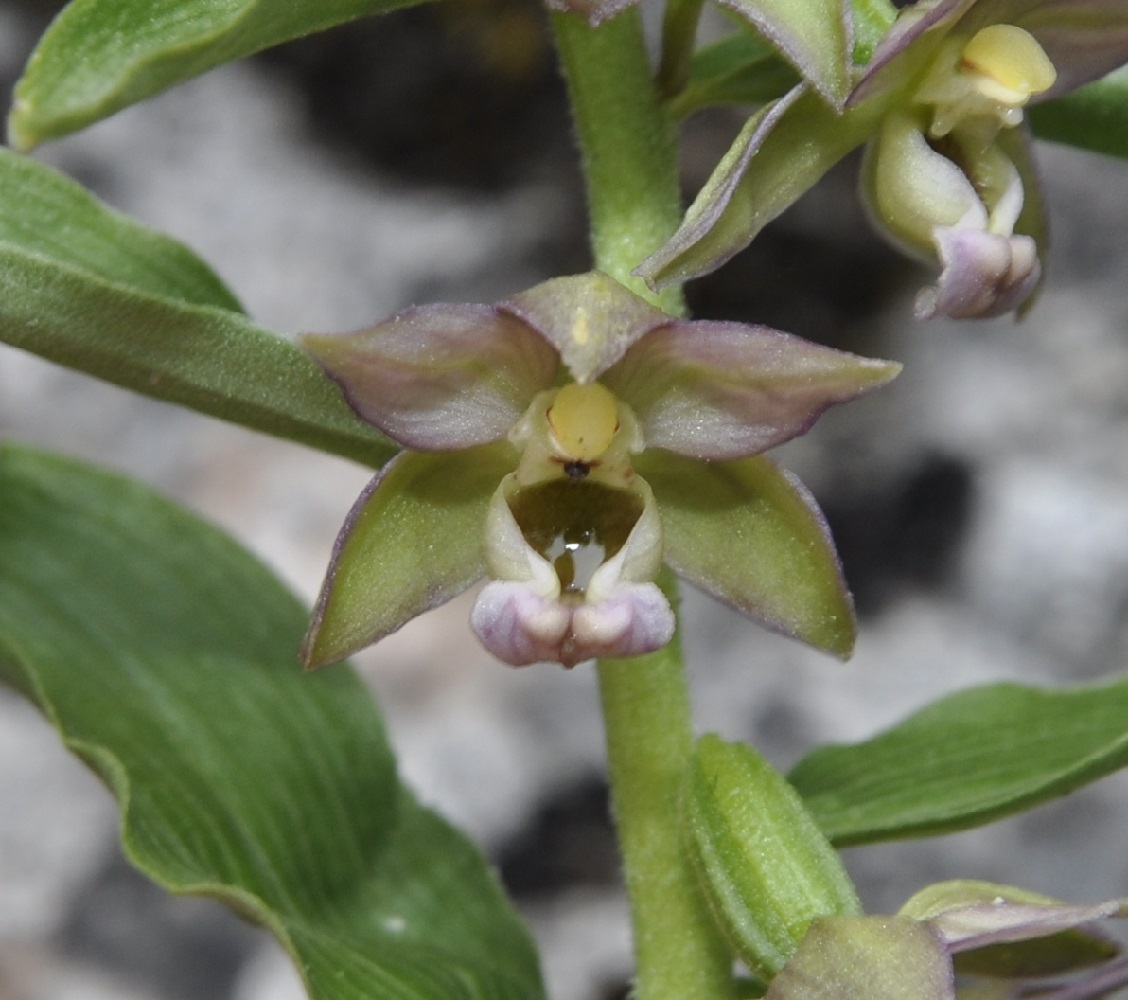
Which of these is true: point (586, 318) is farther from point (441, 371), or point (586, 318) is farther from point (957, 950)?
point (957, 950)

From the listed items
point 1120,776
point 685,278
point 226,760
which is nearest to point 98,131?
point 226,760

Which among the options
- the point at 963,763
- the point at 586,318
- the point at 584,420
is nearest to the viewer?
the point at 586,318

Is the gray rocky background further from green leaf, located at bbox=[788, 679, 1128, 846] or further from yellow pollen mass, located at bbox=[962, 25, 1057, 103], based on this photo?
yellow pollen mass, located at bbox=[962, 25, 1057, 103]

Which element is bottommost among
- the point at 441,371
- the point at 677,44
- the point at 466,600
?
the point at 441,371

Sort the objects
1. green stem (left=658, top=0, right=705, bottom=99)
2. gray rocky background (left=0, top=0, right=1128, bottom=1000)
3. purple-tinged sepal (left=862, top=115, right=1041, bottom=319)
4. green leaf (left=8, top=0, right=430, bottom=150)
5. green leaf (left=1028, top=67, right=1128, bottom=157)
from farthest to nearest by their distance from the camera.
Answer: gray rocky background (left=0, top=0, right=1128, bottom=1000) → green leaf (left=1028, top=67, right=1128, bottom=157) → green stem (left=658, top=0, right=705, bottom=99) → purple-tinged sepal (left=862, top=115, right=1041, bottom=319) → green leaf (left=8, top=0, right=430, bottom=150)

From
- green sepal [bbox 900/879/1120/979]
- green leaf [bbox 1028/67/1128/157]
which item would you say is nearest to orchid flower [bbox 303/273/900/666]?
green sepal [bbox 900/879/1120/979]

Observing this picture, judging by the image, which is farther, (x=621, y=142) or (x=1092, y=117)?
(x=1092, y=117)

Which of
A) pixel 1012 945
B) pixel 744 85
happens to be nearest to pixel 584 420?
pixel 744 85

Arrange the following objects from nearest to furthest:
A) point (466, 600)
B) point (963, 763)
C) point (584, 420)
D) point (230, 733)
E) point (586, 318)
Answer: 1. point (586, 318)
2. point (584, 420)
3. point (963, 763)
4. point (230, 733)
5. point (466, 600)

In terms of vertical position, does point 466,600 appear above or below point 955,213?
above
